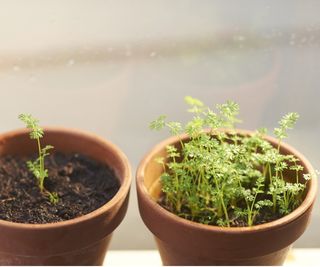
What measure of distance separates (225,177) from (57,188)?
0.50 m

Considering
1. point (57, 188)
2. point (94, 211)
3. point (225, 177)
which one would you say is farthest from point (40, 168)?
point (225, 177)

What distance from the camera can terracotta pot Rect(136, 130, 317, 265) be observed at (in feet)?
4.49

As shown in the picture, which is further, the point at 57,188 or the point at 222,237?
the point at 57,188

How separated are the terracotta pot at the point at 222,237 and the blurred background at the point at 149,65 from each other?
477mm

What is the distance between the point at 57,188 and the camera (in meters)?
1.63

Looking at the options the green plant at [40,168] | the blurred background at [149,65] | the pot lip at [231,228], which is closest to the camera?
the pot lip at [231,228]

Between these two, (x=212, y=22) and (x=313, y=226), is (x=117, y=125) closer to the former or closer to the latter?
(x=212, y=22)

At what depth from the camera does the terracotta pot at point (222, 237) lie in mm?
1367

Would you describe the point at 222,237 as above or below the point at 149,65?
below

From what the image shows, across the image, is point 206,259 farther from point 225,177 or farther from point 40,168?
point 40,168

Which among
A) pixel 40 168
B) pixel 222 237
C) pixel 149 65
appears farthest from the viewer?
pixel 149 65

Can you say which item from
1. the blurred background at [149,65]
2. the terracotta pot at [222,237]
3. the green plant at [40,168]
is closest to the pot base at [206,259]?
the terracotta pot at [222,237]

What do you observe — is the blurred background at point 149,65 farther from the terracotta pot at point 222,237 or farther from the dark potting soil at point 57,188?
the terracotta pot at point 222,237

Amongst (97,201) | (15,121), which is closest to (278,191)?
(97,201)
